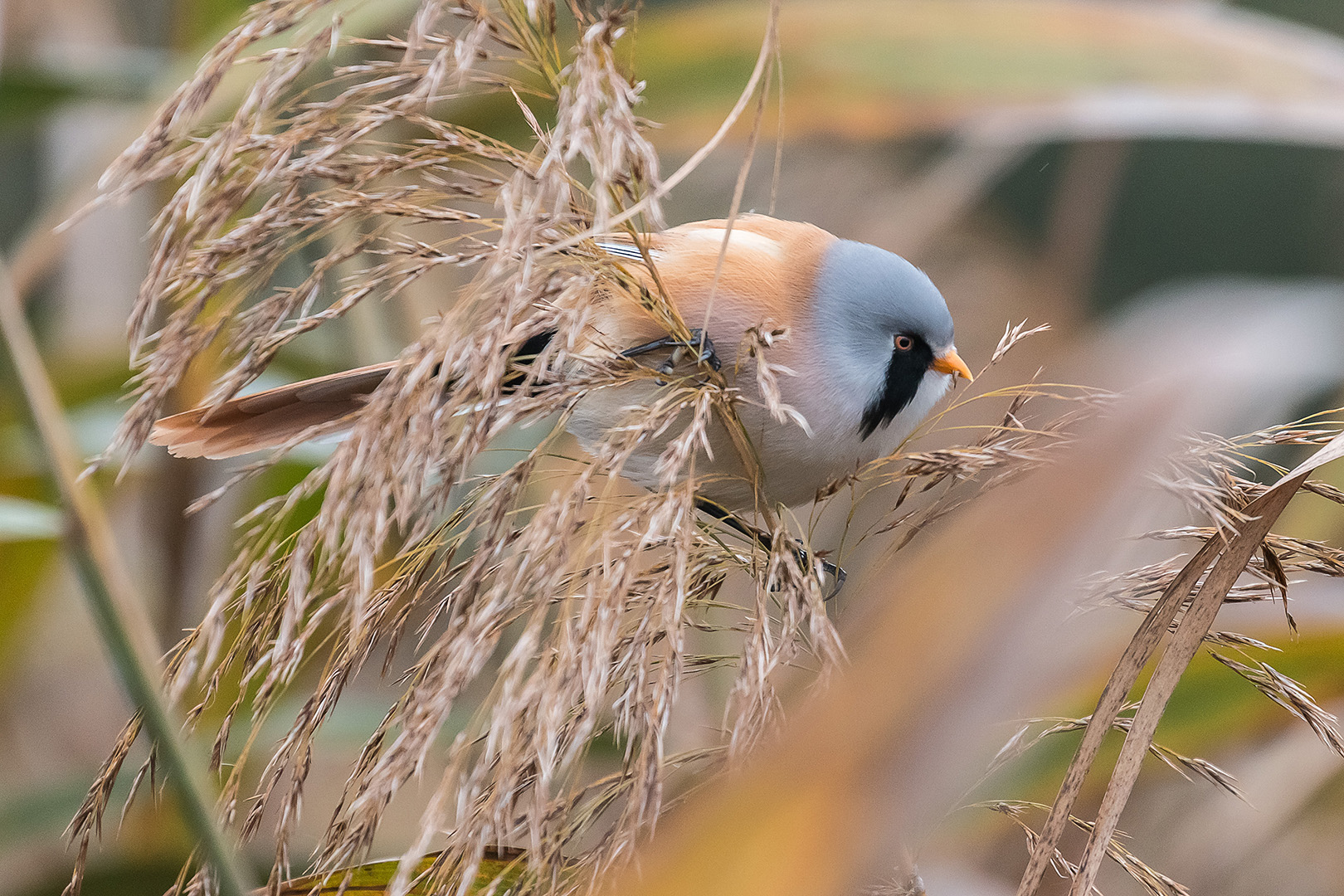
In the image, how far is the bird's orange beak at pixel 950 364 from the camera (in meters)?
1.06

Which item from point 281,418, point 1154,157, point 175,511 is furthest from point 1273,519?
point 1154,157

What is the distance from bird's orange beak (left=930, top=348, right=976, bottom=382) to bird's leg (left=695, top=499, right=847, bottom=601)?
0.23m

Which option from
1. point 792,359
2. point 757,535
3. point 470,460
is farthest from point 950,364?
point 470,460

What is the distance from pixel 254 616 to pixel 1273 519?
64 cm

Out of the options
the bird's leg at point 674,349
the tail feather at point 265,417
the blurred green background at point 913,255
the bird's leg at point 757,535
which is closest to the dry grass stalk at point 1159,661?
the blurred green background at point 913,255

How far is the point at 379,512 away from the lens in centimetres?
61

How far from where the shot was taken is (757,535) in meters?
0.79

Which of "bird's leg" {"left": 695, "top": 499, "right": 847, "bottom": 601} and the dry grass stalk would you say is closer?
the dry grass stalk

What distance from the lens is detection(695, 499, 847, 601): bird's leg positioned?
0.78 metres

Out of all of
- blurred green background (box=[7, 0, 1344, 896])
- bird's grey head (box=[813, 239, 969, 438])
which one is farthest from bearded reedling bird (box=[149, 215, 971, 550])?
blurred green background (box=[7, 0, 1344, 896])

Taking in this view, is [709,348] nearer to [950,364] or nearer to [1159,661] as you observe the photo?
[950,364]

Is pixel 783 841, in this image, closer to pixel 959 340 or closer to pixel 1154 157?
pixel 959 340

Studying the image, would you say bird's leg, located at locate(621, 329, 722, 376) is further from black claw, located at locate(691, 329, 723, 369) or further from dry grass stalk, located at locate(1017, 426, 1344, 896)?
dry grass stalk, located at locate(1017, 426, 1344, 896)

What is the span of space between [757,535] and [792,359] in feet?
0.96
